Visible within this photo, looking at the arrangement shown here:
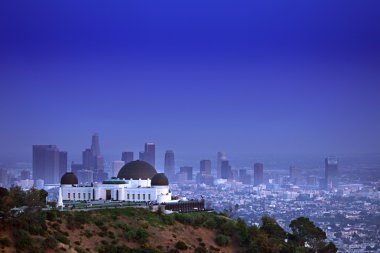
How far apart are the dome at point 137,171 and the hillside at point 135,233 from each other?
9558mm

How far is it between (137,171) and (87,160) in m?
93.3

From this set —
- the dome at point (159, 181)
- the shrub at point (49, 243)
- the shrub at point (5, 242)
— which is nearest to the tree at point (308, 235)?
the dome at point (159, 181)

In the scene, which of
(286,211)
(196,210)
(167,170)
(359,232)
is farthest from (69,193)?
(167,170)

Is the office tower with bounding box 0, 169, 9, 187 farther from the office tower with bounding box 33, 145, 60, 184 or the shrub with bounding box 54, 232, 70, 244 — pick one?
the shrub with bounding box 54, 232, 70, 244

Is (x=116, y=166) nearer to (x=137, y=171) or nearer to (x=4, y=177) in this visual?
(x=4, y=177)

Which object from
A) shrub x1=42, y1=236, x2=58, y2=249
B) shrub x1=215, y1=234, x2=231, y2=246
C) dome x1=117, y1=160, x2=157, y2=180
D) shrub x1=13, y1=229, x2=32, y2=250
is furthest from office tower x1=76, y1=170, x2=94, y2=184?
shrub x1=13, y1=229, x2=32, y2=250

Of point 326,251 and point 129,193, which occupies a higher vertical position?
point 129,193

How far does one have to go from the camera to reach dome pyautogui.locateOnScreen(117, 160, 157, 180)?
83.9m

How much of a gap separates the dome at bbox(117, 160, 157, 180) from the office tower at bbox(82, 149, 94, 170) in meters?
85.1

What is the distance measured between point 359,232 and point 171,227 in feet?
249

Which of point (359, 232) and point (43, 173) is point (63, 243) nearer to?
point (359, 232)

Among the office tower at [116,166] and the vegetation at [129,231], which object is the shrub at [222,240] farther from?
the office tower at [116,166]

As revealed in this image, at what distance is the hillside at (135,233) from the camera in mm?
54312

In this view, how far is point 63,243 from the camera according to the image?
55.5 metres
